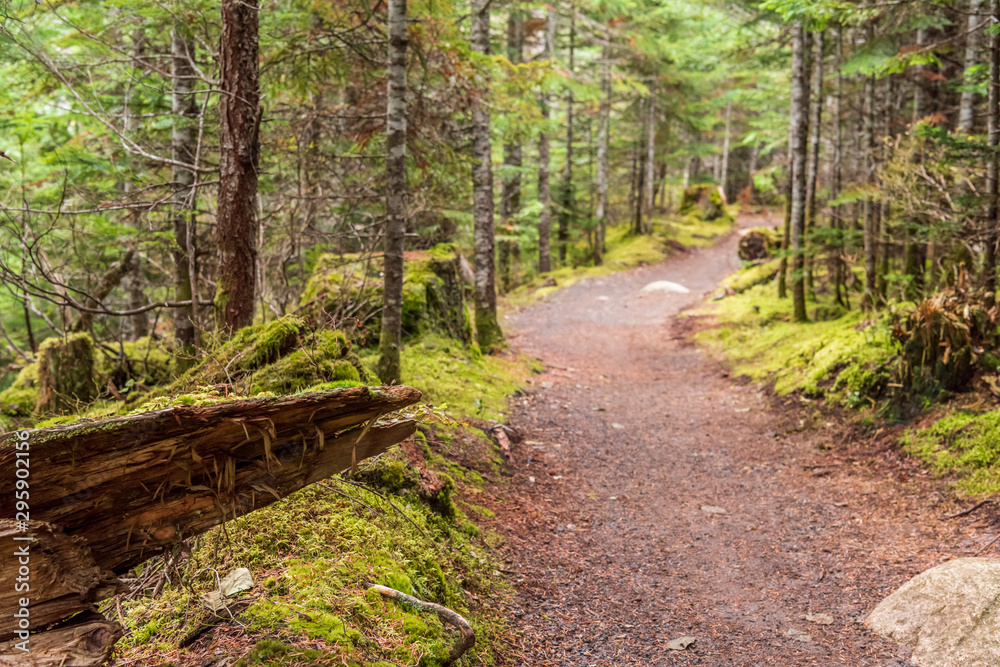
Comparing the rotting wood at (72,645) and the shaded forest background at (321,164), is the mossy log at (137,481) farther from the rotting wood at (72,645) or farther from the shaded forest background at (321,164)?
the shaded forest background at (321,164)

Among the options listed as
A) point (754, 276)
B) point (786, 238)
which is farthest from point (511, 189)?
point (786, 238)

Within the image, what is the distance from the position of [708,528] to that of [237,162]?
580 cm

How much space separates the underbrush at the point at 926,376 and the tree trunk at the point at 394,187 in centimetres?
599

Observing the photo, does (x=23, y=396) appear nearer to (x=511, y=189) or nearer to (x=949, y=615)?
(x=949, y=615)

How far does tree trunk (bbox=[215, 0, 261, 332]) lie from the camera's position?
545 cm

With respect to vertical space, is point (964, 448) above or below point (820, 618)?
above

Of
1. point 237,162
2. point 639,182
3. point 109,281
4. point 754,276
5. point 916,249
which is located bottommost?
point 754,276

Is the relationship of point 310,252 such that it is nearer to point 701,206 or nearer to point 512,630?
point 512,630

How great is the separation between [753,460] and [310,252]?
347 inches

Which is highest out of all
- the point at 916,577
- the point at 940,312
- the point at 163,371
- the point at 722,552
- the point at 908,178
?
the point at 908,178

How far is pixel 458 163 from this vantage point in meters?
8.73

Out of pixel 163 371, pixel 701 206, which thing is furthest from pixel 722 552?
pixel 701 206

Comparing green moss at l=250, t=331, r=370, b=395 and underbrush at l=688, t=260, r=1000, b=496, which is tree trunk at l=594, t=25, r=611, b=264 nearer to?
underbrush at l=688, t=260, r=1000, b=496

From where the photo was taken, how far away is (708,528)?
6035 mm
